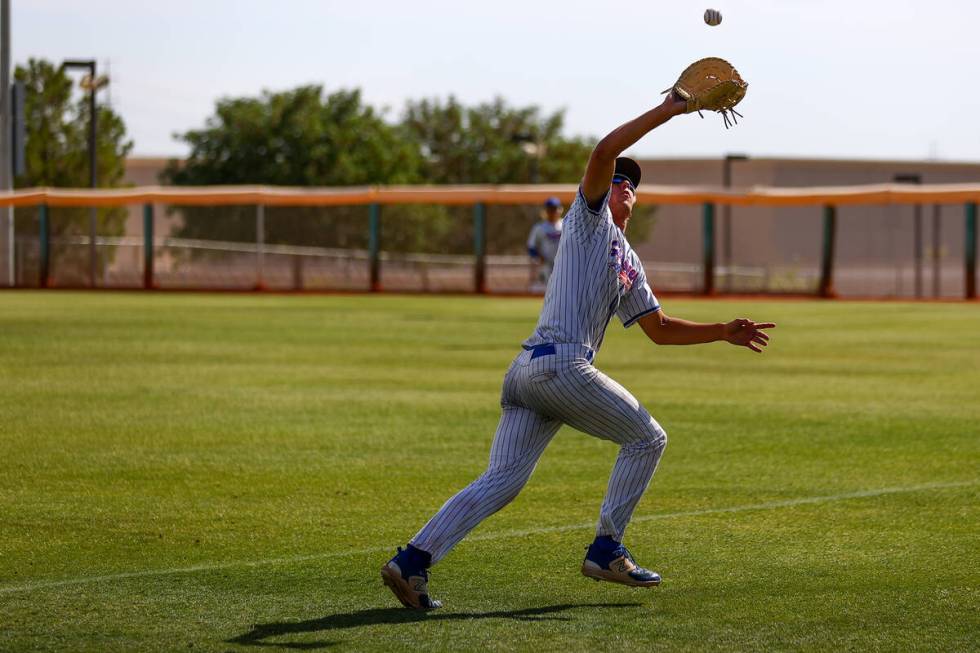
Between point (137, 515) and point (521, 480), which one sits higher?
point (521, 480)

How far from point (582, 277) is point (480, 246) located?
32007 mm

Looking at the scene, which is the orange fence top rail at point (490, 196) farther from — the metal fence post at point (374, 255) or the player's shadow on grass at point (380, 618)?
the player's shadow on grass at point (380, 618)

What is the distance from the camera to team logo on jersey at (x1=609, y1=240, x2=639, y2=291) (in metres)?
6.07

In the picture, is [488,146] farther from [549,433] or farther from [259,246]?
[549,433]

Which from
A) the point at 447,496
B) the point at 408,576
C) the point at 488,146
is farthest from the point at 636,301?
the point at 488,146

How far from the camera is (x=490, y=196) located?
38594mm

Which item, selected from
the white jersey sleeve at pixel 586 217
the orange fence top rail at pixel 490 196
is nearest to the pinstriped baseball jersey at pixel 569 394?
the white jersey sleeve at pixel 586 217

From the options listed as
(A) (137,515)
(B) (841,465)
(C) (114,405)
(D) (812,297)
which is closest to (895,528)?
(B) (841,465)

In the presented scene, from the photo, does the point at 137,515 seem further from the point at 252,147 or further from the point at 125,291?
the point at 252,147

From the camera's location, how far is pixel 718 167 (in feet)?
235

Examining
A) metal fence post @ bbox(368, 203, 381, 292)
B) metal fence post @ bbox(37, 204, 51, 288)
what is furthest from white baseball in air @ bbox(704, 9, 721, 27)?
metal fence post @ bbox(37, 204, 51, 288)

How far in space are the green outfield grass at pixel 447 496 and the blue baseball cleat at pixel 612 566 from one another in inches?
3.5

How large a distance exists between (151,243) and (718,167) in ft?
125

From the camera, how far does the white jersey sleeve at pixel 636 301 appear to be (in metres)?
6.34
